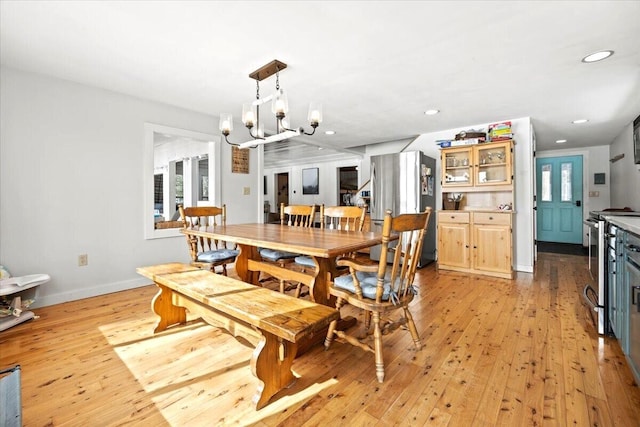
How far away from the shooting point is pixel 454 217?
426 cm

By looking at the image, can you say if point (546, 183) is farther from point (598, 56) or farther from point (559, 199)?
point (598, 56)

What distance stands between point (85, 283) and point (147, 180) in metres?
1.25

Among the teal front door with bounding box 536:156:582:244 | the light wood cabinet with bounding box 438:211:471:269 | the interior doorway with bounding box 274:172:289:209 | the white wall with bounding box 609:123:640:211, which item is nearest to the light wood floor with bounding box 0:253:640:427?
the light wood cabinet with bounding box 438:211:471:269

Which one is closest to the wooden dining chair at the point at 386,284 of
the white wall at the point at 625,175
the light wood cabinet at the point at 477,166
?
the light wood cabinet at the point at 477,166

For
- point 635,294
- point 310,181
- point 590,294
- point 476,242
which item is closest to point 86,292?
point 635,294

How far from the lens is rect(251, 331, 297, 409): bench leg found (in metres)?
1.44

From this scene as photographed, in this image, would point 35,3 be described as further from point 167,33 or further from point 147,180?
point 147,180

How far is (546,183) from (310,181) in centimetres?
640

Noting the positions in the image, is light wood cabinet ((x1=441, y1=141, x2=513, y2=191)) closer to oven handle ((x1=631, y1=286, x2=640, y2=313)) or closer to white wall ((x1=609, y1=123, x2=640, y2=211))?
white wall ((x1=609, y1=123, x2=640, y2=211))

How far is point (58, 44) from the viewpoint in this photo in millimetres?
2213

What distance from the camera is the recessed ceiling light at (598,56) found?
7.56ft

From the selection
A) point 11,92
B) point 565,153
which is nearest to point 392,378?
point 11,92

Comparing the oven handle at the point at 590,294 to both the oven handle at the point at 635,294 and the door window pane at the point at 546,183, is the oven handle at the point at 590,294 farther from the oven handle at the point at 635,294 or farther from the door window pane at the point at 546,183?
the door window pane at the point at 546,183

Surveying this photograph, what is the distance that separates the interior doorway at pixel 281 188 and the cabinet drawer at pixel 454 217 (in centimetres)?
737
